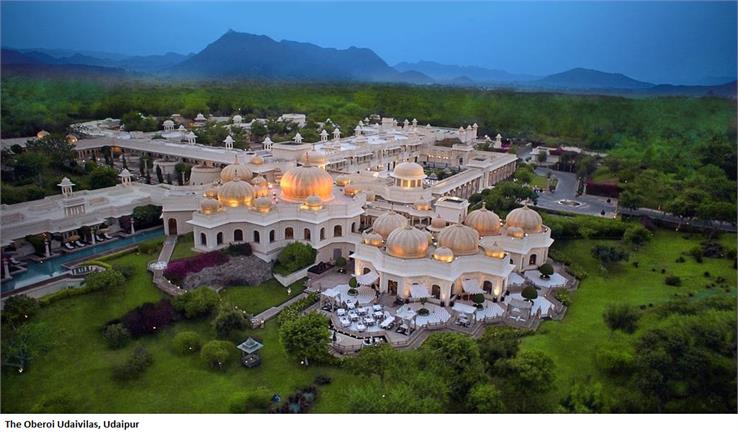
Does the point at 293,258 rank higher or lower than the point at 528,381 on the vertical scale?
higher

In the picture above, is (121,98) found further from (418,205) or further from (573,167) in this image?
(573,167)

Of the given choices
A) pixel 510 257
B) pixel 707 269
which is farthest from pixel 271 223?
pixel 707 269

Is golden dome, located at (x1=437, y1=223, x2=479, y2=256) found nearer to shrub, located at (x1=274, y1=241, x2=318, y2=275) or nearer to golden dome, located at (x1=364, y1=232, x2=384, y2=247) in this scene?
golden dome, located at (x1=364, y1=232, x2=384, y2=247)

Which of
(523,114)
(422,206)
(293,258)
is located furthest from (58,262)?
(523,114)

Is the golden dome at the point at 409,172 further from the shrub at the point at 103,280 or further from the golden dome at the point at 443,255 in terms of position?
the shrub at the point at 103,280

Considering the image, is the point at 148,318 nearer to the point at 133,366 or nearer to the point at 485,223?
the point at 133,366

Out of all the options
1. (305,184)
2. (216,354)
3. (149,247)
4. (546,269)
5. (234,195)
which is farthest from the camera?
(305,184)
